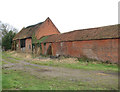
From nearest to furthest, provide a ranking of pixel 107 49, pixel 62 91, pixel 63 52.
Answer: pixel 62 91 < pixel 107 49 < pixel 63 52

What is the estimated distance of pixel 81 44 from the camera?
19406 mm

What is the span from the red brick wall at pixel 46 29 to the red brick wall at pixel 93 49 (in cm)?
1301

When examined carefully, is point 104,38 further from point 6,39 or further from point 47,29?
point 6,39

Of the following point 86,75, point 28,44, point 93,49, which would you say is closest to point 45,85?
point 86,75

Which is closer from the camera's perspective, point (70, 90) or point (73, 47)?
point (70, 90)

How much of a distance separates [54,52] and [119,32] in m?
14.1

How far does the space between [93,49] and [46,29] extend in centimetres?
2184

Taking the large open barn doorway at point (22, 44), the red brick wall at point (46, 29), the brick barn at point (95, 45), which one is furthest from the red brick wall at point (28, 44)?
the brick barn at point (95, 45)

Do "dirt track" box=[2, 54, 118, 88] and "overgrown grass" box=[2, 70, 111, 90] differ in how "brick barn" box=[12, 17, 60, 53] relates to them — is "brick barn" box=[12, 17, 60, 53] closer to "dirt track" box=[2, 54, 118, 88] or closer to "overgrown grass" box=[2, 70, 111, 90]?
"dirt track" box=[2, 54, 118, 88]

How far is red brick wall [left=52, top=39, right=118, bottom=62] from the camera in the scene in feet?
50.0

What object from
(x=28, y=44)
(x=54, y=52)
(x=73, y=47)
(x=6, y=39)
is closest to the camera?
(x=73, y=47)

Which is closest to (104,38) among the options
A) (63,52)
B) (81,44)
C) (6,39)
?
(81,44)

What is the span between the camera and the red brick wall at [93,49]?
1523 cm

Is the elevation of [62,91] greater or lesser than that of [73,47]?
lesser
